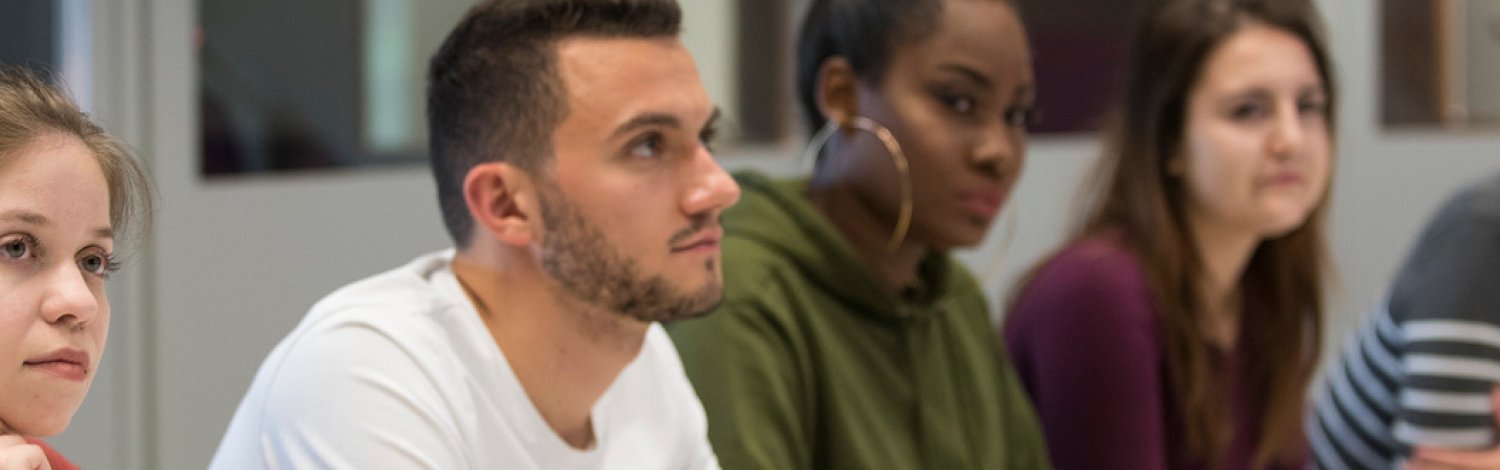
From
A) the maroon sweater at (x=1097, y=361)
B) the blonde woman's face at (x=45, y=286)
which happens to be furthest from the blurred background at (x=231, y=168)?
the blonde woman's face at (x=45, y=286)

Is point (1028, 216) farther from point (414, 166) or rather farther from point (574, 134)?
point (574, 134)

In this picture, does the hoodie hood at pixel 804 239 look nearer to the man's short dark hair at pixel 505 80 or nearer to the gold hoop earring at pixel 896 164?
the gold hoop earring at pixel 896 164

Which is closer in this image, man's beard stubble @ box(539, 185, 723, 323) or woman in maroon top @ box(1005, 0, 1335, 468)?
man's beard stubble @ box(539, 185, 723, 323)

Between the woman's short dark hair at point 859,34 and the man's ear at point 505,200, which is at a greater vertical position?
the woman's short dark hair at point 859,34

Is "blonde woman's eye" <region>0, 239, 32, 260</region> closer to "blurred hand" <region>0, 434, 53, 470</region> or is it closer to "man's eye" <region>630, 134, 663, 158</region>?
"blurred hand" <region>0, 434, 53, 470</region>

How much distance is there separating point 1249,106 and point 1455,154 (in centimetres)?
98

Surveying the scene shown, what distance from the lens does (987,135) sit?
5.59 ft

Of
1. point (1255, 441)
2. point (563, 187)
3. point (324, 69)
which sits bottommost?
point (1255, 441)

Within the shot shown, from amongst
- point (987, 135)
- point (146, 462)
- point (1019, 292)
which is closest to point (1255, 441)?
point (1019, 292)

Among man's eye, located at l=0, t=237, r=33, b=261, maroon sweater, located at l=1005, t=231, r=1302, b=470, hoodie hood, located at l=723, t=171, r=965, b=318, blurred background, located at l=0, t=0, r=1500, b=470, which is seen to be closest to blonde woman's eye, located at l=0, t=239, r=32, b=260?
man's eye, located at l=0, t=237, r=33, b=261

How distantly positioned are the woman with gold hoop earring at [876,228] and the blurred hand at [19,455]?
0.74 metres

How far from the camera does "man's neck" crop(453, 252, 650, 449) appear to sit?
4.24 feet

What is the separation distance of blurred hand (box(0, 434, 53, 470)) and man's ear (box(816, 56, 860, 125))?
3.27 feet

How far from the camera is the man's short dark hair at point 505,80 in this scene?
129 cm
